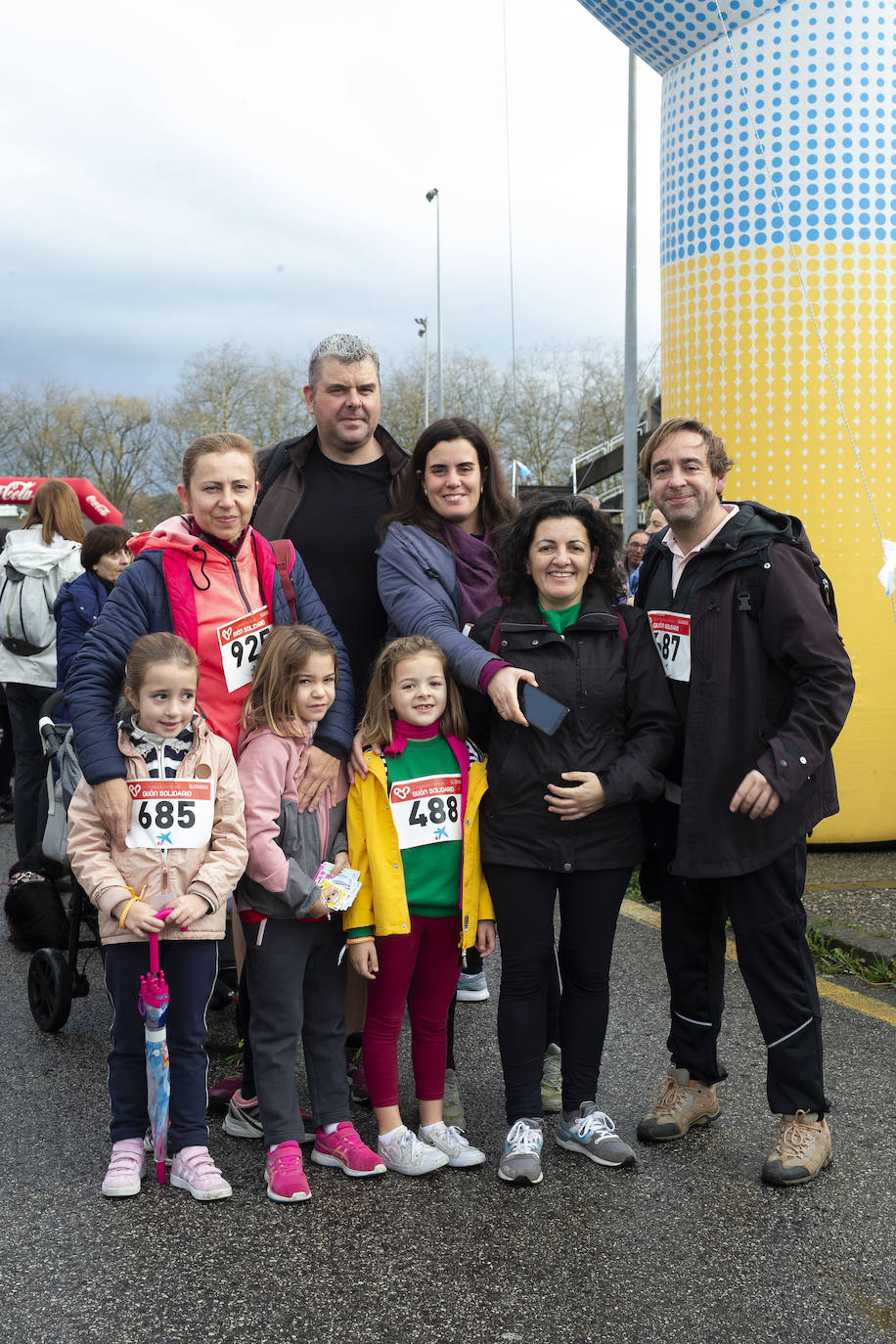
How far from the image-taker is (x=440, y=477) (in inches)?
137

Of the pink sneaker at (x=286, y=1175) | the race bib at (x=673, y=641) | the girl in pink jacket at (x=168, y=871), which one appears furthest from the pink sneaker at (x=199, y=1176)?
the race bib at (x=673, y=641)

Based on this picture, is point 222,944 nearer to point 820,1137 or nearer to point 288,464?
point 288,464

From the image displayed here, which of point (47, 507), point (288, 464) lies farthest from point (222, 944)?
point (47, 507)

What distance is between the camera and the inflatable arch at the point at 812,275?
222 inches

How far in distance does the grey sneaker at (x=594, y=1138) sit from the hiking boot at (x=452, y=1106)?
286 mm

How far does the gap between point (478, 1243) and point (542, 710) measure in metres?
1.25

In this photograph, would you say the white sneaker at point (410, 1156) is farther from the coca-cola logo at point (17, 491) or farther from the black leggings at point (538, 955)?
the coca-cola logo at point (17, 491)

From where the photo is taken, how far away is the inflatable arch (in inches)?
222

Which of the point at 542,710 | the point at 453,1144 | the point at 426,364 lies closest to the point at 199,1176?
the point at 453,1144

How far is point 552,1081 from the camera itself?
11.8 ft

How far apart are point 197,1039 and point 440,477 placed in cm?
166

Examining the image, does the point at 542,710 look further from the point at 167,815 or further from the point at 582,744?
the point at 167,815

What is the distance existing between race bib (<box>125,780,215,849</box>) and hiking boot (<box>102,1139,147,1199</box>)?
2.49ft

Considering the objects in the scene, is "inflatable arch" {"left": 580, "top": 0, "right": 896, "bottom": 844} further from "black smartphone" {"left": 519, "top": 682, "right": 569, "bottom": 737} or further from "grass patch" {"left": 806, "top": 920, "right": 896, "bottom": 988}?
"black smartphone" {"left": 519, "top": 682, "right": 569, "bottom": 737}
